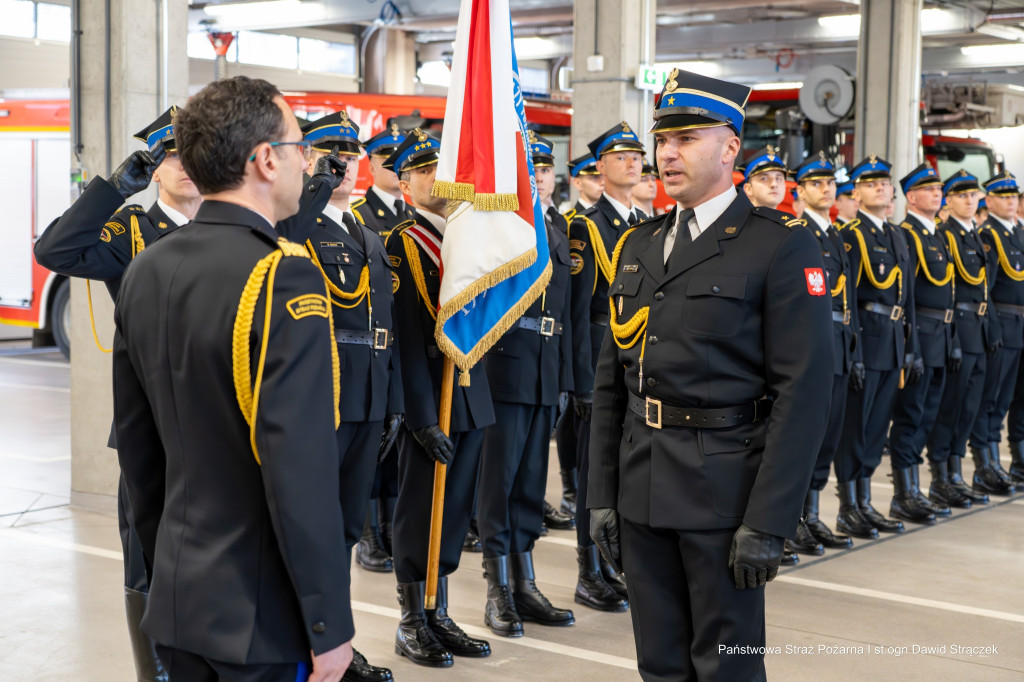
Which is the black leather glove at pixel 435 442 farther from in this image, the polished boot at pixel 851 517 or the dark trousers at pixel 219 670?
the polished boot at pixel 851 517

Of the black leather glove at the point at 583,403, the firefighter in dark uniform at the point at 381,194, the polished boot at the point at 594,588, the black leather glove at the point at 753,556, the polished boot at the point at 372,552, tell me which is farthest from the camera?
the firefighter in dark uniform at the point at 381,194

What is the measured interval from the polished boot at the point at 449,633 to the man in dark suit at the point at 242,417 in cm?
212

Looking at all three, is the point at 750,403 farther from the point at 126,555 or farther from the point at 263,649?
the point at 126,555

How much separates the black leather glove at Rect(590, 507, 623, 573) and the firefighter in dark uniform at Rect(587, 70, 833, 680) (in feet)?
0.17

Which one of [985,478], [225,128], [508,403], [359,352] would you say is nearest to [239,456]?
[225,128]

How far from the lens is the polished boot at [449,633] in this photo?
3.80 metres

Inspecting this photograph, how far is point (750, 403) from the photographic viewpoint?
8.09 ft

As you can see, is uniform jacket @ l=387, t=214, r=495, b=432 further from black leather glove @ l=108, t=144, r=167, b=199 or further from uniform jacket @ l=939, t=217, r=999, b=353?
uniform jacket @ l=939, t=217, r=999, b=353

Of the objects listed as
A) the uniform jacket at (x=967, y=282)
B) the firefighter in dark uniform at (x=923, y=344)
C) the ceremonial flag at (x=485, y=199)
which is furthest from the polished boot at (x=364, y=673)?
the uniform jacket at (x=967, y=282)

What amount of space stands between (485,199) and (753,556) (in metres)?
1.88

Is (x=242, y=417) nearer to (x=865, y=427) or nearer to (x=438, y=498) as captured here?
(x=438, y=498)

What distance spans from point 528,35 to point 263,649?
18872mm

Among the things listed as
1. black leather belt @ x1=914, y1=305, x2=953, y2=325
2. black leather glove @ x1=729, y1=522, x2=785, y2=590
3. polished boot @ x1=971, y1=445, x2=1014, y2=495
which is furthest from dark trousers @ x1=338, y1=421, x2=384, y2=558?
Answer: polished boot @ x1=971, y1=445, x2=1014, y2=495

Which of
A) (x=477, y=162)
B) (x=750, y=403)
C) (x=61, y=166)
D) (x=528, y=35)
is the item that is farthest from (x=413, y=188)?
(x=528, y=35)
